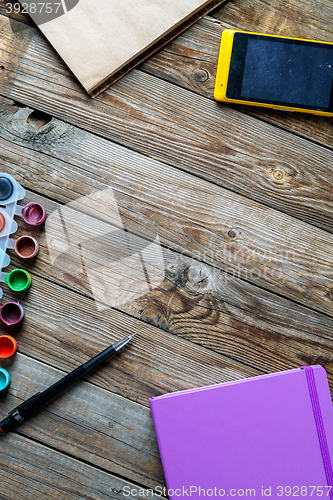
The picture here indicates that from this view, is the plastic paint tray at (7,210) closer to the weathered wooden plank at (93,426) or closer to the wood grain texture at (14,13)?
the weathered wooden plank at (93,426)

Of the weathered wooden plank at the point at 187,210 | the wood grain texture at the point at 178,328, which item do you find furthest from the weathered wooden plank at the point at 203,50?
the wood grain texture at the point at 178,328

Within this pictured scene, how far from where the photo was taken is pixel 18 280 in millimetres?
797

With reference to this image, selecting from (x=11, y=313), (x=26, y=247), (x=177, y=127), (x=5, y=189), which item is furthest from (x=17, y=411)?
(x=177, y=127)

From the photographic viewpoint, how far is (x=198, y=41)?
0.82 m

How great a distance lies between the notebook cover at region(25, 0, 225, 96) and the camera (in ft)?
2.55

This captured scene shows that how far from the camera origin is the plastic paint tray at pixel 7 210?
2.58 feet

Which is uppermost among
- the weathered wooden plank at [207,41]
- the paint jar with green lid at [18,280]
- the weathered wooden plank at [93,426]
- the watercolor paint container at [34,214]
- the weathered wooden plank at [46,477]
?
the weathered wooden plank at [207,41]

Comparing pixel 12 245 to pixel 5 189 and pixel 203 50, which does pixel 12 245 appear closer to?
pixel 5 189

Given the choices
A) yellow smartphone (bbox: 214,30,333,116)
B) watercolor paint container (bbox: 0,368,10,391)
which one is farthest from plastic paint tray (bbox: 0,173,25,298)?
yellow smartphone (bbox: 214,30,333,116)

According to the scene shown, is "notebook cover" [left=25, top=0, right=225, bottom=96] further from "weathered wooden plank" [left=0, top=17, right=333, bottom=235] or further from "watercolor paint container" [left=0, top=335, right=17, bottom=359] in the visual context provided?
"watercolor paint container" [left=0, top=335, right=17, bottom=359]

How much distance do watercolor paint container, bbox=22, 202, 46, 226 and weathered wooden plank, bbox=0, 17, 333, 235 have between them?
0.69ft

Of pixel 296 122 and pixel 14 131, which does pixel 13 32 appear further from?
pixel 296 122

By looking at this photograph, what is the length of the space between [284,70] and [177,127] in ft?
0.86

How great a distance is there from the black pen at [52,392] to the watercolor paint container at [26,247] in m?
0.27
